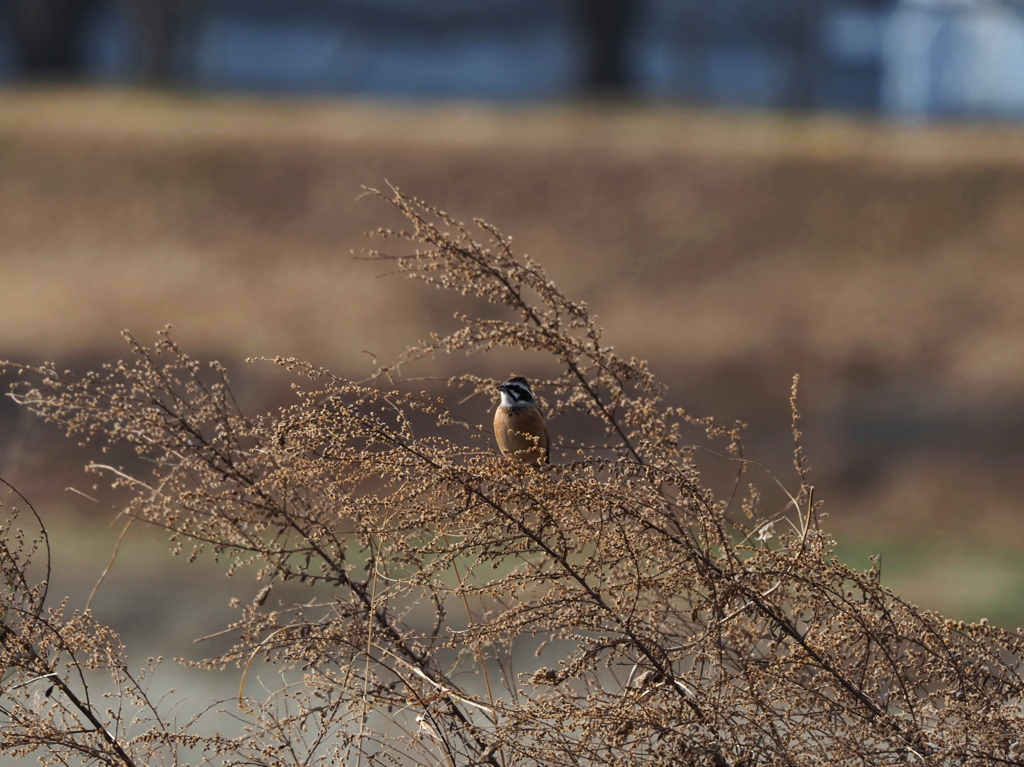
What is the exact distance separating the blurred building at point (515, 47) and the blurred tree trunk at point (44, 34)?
2.16 ft

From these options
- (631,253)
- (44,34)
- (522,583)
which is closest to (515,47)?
(44,34)

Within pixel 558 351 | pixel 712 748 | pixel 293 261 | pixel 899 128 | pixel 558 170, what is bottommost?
pixel 712 748

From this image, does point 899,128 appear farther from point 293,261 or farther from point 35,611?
point 35,611

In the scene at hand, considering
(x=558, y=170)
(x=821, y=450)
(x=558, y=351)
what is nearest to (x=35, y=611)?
(x=558, y=351)

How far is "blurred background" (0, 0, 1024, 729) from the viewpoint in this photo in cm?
1376

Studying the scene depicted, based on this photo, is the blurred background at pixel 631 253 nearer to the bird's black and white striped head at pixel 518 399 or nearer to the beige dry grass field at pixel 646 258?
the beige dry grass field at pixel 646 258

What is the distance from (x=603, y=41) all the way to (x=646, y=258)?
11.6 m

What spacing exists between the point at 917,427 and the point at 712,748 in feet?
42.1

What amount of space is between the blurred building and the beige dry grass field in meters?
7.17

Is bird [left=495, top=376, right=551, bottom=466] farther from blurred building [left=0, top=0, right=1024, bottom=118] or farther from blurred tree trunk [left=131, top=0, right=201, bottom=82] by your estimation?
blurred building [left=0, top=0, right=1024, bottom=118]

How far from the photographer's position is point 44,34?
90.4ft

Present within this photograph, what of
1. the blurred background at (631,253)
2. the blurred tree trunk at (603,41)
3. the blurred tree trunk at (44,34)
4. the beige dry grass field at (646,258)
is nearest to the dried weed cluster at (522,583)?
the blurred background at (631,253)

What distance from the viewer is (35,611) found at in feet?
9.72

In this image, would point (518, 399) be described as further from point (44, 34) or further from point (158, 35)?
point (44, 34)
